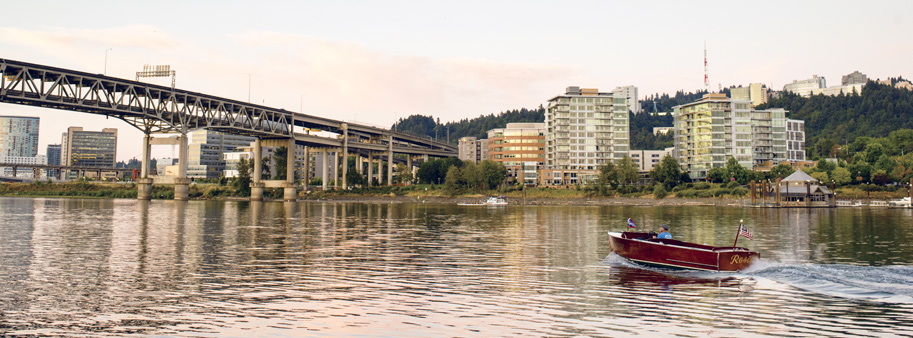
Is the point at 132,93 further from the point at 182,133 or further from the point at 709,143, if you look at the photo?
the point at 709,143

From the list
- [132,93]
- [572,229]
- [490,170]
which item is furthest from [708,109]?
[132,93]

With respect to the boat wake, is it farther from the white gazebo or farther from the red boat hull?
the white gazebo

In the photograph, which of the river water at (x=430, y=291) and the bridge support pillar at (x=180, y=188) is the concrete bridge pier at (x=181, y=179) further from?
the river water at (x=430, y=291)

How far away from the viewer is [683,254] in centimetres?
3069

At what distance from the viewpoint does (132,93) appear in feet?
420

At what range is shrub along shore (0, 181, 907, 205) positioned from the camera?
462 ft

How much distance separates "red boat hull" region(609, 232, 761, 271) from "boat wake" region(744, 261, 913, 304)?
0.95 meters

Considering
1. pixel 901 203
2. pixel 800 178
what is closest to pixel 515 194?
pixel 800 178

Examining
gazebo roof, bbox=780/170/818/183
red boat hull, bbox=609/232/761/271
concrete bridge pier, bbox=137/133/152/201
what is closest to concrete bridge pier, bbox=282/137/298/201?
concrete bridge pier, bbox=137/133/152/201

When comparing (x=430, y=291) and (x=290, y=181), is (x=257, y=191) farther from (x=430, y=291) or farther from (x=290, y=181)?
(x=430, y=291)

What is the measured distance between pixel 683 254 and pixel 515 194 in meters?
Answer: 140

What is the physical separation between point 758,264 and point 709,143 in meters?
176

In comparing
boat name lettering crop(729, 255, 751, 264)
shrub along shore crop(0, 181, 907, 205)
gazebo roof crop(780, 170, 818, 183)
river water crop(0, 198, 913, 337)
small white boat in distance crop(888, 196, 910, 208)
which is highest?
gazebo roof crop(780, 170, 818, 183)

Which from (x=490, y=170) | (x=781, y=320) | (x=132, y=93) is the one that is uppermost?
(x=132, y=93)
